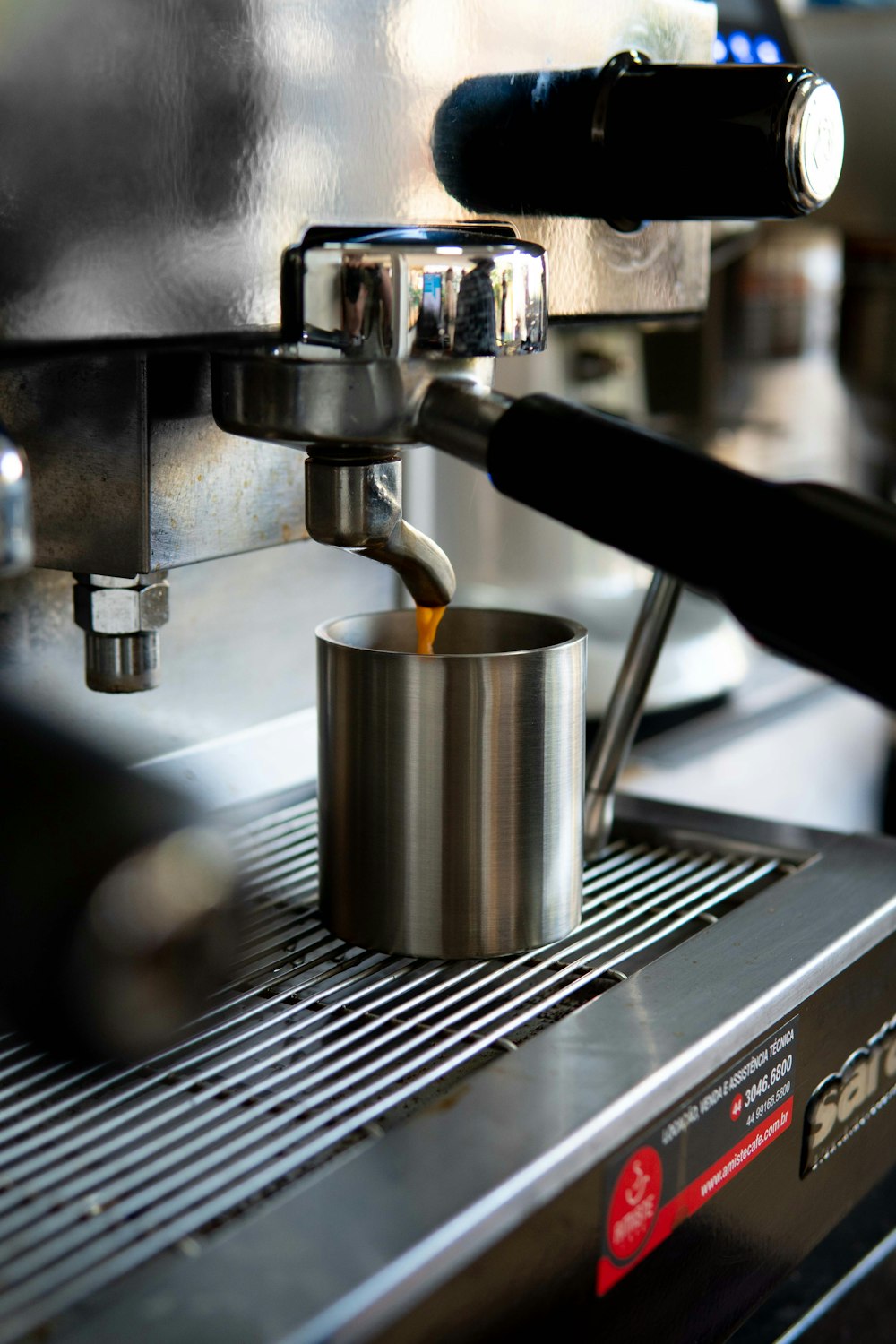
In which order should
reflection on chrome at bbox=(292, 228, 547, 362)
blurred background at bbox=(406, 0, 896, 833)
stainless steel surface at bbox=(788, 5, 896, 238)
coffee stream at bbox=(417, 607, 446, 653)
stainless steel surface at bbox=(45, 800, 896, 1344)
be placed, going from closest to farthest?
1. stainless steel surface at bbox=(45, 800, 896, 1344)
2. reflection on chrome at bbox=(292, 228, 547, 362)
3. coffee stream at bbox=(417, 607, 446, 653)
4. blurred background at bbox=(406, 0, 896, 833)
5. stainless steel surface at bbox=(788, 5, 896, 238)

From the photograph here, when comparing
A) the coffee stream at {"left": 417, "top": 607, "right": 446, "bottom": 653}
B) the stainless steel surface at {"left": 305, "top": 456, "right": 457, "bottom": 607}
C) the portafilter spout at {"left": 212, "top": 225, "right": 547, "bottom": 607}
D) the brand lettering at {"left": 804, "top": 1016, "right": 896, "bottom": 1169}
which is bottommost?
the brand lettering at {"left": 804, "top": 1016, "right": 896, "bottom": 1169}

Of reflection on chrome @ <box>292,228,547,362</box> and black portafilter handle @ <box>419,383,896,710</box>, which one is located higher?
reflection on chrome @ <box>292,228,547,362</box>

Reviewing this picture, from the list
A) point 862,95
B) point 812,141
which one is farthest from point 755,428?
point 812,141

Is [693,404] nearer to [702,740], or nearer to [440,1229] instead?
[702,740]

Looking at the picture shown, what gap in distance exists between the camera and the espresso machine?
348mm

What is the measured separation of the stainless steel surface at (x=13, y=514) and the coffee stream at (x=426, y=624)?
0.23m

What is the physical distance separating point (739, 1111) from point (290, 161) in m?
0.30

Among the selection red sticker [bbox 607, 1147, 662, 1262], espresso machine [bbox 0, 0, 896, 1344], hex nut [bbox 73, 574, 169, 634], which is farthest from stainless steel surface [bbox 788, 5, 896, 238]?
red sticker [bbox 607, 1147, 662, 1262]

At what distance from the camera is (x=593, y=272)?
54cm

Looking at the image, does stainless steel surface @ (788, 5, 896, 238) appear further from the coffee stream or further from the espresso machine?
the coffee stream

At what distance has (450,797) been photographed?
49cm

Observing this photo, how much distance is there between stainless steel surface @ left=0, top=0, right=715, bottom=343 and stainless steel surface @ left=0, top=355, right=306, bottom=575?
0.06m

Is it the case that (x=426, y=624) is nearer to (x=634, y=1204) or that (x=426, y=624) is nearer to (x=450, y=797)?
(x=450, y=797)

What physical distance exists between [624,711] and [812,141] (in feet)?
0.79
